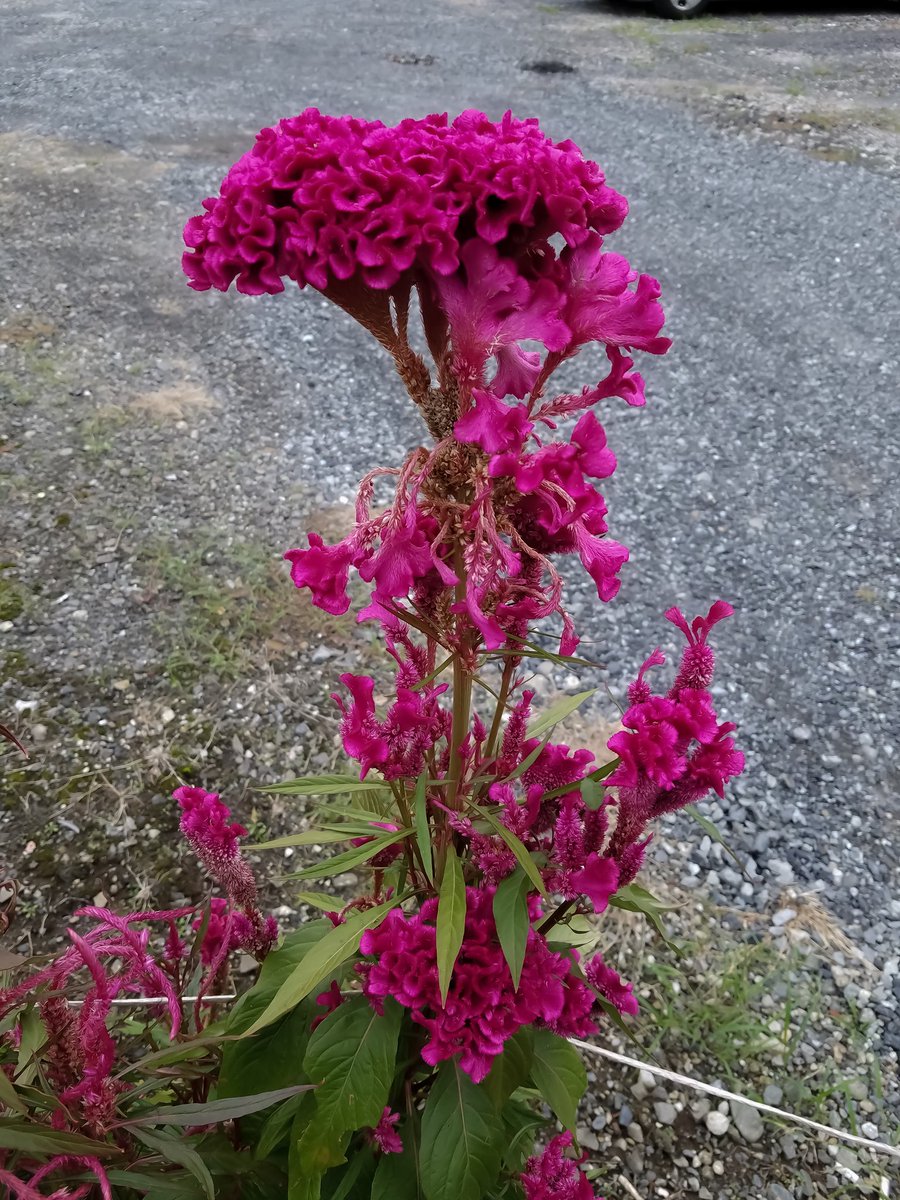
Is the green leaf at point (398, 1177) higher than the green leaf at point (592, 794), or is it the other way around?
the green leaf at point (592, 794)

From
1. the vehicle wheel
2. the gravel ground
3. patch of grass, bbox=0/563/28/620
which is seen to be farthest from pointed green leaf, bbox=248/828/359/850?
the vehicle wheel

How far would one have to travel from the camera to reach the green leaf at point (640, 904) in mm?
1200

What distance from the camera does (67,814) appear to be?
251cm

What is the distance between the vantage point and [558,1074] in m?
1.33

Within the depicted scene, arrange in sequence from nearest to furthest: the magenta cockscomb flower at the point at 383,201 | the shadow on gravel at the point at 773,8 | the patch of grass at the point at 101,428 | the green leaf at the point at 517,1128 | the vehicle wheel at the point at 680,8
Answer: the magenta cockscomb flower at the point at 383,201 < the green leaf at the point at 517,1128 < the patch of grass at the point at 101,428 < the vehicle wheel at the point at 680,8 < the shadow on gravel at the point at 773,8

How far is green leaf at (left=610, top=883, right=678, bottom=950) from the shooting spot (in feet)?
3.94

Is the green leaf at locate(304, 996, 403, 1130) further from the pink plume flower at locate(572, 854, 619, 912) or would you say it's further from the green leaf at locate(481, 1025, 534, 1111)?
the pink plume flower at locate(572, 854, 619, 912)

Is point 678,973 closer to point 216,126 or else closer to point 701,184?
point 701,184

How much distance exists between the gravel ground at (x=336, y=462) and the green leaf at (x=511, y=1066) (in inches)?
50.9

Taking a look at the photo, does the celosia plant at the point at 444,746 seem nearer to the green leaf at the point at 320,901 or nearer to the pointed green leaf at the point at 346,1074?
the pointed green leaf at the point at 346,1074

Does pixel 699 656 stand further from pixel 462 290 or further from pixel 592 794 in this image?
pixel 462 290

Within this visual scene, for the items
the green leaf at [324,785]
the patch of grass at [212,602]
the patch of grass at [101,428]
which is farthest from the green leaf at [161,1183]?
the patch of grass at [101,428]

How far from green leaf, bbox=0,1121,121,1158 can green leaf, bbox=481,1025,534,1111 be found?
532mm

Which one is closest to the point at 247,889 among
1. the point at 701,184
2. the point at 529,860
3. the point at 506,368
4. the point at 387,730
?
the point at 387,730
